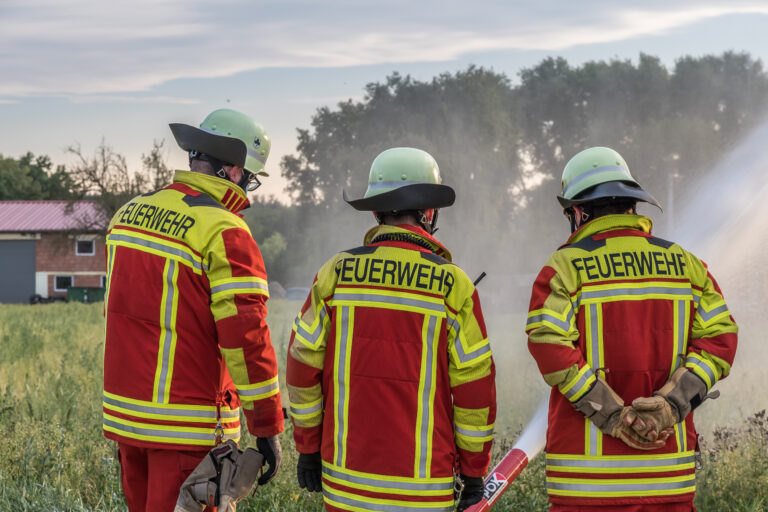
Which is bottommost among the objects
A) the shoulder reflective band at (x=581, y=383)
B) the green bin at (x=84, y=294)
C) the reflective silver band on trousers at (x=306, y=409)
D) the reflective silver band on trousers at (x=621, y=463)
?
the reflective silver band on trousers at (x=621, y=463)

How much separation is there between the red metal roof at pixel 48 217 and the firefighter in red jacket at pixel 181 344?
4496cm

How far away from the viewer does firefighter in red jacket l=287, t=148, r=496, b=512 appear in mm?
3396

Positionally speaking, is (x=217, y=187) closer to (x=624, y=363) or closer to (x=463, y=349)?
(x=463, y=349)

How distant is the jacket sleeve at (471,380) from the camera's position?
3.39 metres

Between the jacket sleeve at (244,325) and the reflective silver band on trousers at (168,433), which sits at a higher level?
the jacket sleeve at (244,325)

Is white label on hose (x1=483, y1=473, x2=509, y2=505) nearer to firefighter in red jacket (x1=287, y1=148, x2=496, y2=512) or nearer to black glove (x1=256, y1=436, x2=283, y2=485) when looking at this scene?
firefighter in red jacket (x1=287, y1=148, x2=496, y2=512)

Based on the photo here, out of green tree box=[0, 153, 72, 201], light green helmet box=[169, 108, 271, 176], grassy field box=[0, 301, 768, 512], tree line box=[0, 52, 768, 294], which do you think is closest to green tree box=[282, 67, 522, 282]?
tree line box=[0, 52, 768, 294]

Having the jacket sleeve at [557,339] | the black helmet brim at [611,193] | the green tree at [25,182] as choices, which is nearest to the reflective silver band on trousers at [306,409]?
the jacket sleeve at [557,339]

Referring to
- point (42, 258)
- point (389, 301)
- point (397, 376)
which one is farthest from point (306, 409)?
point (42, 258)

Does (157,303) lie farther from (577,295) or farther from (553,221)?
(553,221)

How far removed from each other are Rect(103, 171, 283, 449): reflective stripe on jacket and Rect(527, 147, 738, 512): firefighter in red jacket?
128 cm

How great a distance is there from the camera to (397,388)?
340 cm

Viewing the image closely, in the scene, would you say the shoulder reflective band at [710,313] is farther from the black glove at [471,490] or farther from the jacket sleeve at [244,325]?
the jacket sleeve at [244,325]

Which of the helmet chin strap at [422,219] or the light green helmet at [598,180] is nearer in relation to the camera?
the helmet chin strap at [422,219]
